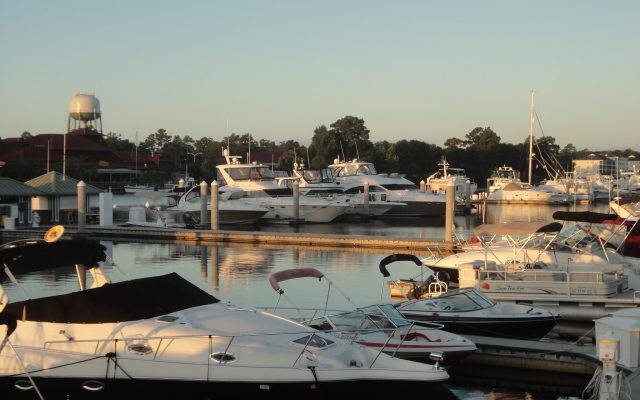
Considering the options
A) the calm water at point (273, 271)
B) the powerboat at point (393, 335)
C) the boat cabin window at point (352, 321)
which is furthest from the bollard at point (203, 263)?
the powerboat at point (393, 335)

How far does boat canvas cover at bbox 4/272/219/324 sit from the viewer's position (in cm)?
1205

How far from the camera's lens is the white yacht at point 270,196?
55.7 m

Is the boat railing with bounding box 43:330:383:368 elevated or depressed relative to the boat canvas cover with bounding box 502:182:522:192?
depressed

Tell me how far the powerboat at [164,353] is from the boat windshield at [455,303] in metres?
5.36

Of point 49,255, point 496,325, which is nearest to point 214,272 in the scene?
point 496,325

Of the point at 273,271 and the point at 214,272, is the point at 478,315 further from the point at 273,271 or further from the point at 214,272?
the point at 214,272

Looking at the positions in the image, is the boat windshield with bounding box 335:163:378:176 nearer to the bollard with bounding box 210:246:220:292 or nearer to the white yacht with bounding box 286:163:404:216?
the white yacht with bounding box 286:163:404:216

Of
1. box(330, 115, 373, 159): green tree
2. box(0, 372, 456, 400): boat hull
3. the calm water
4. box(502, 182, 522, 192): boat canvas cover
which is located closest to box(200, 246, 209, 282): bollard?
the calm water

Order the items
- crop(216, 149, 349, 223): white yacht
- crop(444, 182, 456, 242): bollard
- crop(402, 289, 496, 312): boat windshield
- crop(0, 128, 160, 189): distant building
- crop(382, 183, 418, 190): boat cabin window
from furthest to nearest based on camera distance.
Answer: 1. crop(0, 128, 160, 189): distant building
2. crop(382, 183, 418, 190): boat cabin window
3. crop(216, 149, 349, 223): white yacht
4. crop(444, 182, 456, 242): bollard
5. crop(402, 289, 496, 312): boat windshield

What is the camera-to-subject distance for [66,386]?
11.6 metres

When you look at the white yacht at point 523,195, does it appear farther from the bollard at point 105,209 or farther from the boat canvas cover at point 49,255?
the boat canvas cover at point 49,255

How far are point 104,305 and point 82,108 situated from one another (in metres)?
117

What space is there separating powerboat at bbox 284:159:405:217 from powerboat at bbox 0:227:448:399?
45.0 meters

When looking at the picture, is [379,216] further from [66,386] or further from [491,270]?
[66,386]
